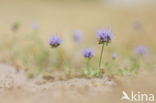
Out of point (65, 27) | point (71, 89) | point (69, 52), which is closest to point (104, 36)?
point (71, 89)

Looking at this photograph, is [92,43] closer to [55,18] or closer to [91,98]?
[55,18]

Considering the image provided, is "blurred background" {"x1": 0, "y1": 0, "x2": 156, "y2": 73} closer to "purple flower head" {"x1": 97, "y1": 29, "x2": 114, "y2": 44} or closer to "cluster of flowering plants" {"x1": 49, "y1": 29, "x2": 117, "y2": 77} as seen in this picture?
"cluster of flowering plants" {"x1": 49, "y1": 29, "x2": 117, "y2": 77}

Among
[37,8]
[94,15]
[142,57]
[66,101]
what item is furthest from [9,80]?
[37,8]

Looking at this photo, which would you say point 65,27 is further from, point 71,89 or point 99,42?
point 71,89

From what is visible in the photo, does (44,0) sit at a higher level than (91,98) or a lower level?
higher

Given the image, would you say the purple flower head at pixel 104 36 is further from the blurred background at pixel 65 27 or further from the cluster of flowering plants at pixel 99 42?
the blurred background at pixel 65 27

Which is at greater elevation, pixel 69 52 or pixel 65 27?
Answer: pixel 65 27

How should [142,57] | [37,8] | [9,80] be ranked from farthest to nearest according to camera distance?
1. [37,8]
2. [142,57]
3. [9,80]

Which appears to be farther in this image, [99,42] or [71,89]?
[99,42]

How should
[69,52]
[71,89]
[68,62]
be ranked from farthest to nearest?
[69,52], [68,62], [71,89]
